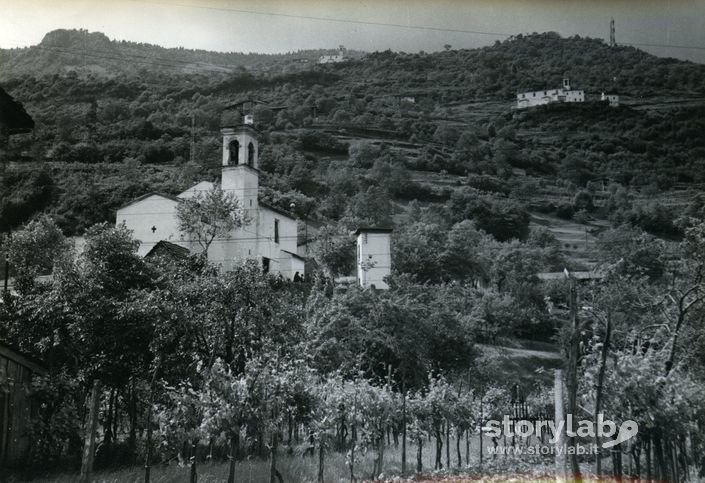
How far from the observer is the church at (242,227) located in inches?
1260

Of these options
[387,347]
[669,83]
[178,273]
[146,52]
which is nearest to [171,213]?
[387,347]

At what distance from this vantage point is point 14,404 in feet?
38.3

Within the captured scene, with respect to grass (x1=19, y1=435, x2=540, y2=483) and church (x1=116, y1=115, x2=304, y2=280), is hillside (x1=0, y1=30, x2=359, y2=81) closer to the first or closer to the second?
church (x1=116, y1=115, x2=304, y2=280)

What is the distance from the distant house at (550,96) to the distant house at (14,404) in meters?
80.7

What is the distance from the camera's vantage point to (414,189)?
7006cm

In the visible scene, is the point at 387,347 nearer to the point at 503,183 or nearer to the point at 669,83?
the point at 669,83

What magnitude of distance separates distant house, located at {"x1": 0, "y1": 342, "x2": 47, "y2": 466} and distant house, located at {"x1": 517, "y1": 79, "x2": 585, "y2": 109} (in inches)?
3176

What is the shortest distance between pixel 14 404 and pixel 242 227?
2221 cm

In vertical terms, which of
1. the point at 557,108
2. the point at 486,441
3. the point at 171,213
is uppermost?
the point at 557,108

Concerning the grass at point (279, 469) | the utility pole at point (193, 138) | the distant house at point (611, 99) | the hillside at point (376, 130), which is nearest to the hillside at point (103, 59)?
the hillside at point (376, 130)

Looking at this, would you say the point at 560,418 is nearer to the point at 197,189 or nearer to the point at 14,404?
the point at 14,404

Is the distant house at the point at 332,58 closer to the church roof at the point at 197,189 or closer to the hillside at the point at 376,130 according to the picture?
the hillside at the point at 376,130

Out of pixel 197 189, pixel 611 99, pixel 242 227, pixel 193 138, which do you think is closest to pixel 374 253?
pixel 242 227

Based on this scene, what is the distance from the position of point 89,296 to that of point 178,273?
2.30 meters
